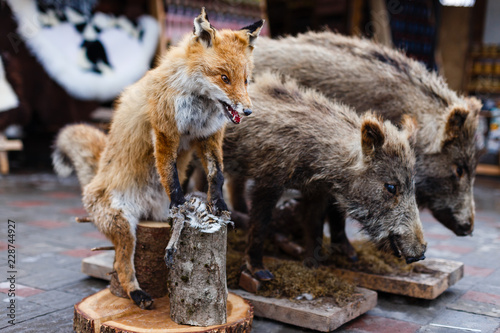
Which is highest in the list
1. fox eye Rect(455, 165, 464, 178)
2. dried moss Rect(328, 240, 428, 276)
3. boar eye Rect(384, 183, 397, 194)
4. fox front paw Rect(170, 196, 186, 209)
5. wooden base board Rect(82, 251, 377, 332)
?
fox eye Rect(455, 165, 464, 178)

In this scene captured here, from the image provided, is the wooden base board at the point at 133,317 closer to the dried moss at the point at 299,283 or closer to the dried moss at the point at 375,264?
the dried moss at the point at 299,283

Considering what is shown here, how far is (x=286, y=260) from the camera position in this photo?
3996mm

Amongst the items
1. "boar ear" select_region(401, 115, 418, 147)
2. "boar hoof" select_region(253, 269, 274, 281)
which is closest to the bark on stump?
"boar hoof" select_region(253, 269, 274, 281)

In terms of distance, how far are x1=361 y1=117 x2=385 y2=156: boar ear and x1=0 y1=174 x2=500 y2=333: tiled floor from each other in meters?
0.72

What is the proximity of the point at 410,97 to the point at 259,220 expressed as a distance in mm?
1633

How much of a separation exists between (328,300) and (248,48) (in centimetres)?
167

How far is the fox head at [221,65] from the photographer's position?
8.29 ft

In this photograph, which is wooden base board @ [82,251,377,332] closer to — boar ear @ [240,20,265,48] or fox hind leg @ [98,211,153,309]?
fox hind leg @ [98,211,153,309]

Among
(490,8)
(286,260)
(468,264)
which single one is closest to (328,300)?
(286,260)

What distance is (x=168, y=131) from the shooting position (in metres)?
2.69

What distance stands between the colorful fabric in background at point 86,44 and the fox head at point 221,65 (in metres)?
5.59

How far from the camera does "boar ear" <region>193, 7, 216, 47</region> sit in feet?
8.49

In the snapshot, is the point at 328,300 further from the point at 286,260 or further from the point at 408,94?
the point at 408,94

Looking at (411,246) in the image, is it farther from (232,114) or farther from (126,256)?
(126,256)
